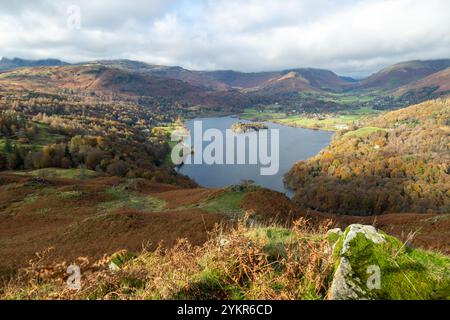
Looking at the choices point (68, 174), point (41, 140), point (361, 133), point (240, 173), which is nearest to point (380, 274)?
point (68, 174)

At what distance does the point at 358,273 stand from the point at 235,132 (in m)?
179

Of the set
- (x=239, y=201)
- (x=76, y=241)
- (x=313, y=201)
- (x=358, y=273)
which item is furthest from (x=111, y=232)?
(x=313, y=201)

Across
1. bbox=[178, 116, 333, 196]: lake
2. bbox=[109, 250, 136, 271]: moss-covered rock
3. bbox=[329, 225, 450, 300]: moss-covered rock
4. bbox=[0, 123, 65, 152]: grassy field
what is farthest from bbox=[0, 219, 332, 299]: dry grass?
bbox=[178, 116, 333, 196]: lake

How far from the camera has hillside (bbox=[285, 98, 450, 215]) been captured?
83.9m

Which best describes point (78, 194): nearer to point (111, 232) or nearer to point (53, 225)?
point (53, 225)

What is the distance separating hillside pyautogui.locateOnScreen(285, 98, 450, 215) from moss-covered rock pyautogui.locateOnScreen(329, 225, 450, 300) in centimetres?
8080

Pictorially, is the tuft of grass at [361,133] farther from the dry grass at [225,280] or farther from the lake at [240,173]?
the dry grass at [225,280]

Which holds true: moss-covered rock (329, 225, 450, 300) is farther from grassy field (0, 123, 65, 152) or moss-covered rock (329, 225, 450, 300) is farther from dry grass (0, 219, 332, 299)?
grassy field (0, 123, 65, 152)

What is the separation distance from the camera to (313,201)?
8831cm

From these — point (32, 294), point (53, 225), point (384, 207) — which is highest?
point (32, 294)

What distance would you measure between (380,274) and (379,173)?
121 metres

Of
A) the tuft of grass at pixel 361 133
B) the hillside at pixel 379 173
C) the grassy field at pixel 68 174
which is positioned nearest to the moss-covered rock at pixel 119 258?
the grassy field at pixel 68 174

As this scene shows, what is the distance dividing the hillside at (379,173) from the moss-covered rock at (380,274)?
8080 cm

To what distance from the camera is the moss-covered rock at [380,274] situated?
449 centimetres
